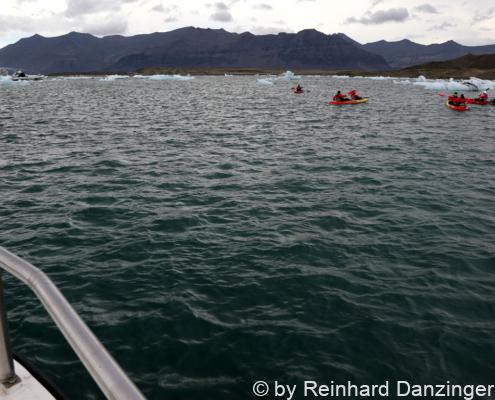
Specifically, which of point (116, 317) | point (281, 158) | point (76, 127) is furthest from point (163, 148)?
point (116, 317)

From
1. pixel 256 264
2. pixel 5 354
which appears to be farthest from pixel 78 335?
pixel 256 264

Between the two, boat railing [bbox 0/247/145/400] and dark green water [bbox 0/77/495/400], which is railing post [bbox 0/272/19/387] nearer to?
boat railing [bbox 0/247/145/400]

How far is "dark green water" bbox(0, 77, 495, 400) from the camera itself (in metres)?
7.80

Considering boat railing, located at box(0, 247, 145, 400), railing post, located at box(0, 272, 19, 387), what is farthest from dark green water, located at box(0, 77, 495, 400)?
boat railing, located at box(0, 247, 145, 400)

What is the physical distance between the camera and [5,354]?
362cm

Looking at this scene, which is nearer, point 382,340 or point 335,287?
point 382,340

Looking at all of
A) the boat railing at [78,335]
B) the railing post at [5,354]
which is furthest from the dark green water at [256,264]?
the boat railing at [78,335]

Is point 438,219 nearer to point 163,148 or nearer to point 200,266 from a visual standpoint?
point 200,266

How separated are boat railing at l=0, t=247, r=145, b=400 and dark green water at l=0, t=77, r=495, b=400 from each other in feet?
16.3

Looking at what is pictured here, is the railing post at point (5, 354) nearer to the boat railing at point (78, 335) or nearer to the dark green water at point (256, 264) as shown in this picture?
the boat railing at point (78, 335)

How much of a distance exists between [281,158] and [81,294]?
16.4m

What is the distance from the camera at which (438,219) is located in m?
14.6

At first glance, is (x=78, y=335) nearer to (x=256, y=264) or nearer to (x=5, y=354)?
(x=5, y=354)

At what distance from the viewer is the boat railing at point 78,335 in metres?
2.03
